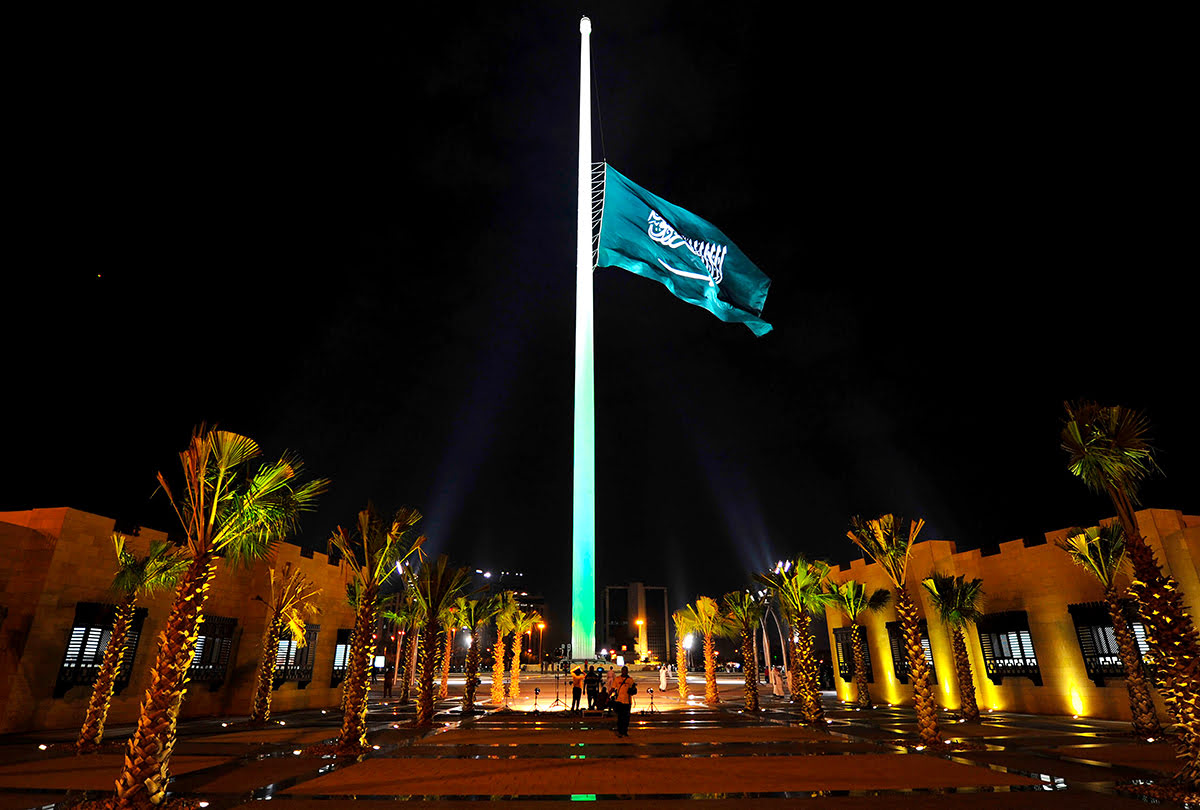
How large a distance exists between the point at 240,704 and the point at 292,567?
5.77 metres

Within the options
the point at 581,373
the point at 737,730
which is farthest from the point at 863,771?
the point at 581,373

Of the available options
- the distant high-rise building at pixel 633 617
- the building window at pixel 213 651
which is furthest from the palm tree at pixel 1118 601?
the distant high-rise building at pixel 633 617

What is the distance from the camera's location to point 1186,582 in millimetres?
18922

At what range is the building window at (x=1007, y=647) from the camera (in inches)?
952

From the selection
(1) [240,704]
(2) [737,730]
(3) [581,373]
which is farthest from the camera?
(1) [240,704]

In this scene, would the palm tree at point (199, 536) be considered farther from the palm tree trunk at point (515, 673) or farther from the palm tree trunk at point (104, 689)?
the palm tree trunk at point (515, 673)

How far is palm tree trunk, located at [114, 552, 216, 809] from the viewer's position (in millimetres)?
8828

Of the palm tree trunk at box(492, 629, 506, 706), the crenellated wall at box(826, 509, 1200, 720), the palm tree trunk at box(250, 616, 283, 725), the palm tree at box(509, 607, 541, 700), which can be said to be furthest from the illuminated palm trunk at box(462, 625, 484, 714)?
the crenellated wall at box(826, 509, 1200, 720)

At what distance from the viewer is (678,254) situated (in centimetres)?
1998

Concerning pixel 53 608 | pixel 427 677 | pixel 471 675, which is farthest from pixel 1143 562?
pixel 53 608

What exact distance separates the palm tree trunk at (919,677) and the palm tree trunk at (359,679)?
45.5ft

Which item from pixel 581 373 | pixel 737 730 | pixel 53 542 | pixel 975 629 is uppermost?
pixel 581 373

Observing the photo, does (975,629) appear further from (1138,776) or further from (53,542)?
(53,542)

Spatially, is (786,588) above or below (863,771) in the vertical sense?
above
